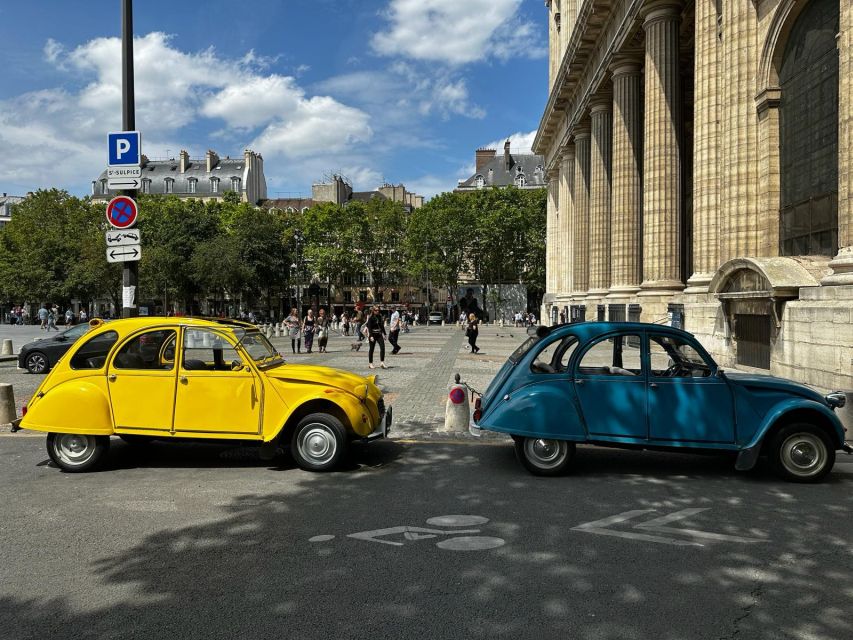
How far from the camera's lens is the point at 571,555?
4.33 meters

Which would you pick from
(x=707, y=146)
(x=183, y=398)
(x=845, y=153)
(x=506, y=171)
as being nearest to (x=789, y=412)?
(x=183, y=398)

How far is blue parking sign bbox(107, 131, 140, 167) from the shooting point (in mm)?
9031

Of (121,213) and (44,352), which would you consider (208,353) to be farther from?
(44,352)

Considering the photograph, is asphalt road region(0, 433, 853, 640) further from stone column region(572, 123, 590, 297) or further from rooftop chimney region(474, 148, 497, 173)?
rooftop chimney region(474, 148, 497, 173)

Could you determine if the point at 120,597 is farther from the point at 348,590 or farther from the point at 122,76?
the point at 122,76

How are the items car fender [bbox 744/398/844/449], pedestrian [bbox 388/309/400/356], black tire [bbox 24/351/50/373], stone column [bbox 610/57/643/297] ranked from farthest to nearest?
stone column [bbox 610/57/643/297]
pedestrian [bbox 388/309/400/356]
black tire [bbox 24/351/50/373]
car fender [bbox 744/398/844/449]

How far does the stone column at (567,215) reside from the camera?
40438mm

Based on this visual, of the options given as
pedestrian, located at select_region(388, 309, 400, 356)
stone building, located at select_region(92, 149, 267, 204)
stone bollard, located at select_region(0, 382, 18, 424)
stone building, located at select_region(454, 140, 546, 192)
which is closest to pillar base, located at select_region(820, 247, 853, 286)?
pedestrian, located at select_region(388, 309, 400, 356)

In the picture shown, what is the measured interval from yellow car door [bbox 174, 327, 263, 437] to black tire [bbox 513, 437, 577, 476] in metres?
2.78

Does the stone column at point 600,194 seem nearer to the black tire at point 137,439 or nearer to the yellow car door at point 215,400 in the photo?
the black tire at point 137,439

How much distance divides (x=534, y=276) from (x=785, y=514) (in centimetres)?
6293

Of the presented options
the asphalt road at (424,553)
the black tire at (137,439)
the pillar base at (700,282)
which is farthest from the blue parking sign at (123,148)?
the pillar base at (700,282)

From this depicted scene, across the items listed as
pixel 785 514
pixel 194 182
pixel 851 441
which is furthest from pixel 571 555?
pixel 194 182

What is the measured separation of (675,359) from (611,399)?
840mm
